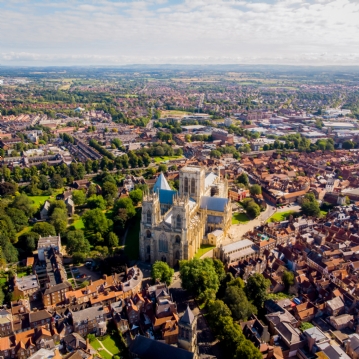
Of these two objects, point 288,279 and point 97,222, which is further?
Answer: point 97,222

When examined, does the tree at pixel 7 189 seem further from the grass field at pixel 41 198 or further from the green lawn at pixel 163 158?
the green lawn at pixel 163 158

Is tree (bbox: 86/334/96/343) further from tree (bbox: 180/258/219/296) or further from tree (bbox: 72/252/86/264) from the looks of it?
tree (bbox: 72/252/86/264)

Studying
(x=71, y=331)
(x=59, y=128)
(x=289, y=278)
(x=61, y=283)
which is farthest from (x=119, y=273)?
(x=59, y=128)

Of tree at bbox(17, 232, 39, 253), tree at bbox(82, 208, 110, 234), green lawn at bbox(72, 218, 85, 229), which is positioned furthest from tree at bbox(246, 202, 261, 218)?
tree at bbox(17, 232, 39, 253)

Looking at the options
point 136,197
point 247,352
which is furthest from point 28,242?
point 247,352

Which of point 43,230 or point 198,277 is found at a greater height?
point 198,277

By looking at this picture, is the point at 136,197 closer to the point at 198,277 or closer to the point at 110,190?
the point at 110,190

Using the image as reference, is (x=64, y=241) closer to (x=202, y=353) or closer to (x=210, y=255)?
(x=210, y=255)

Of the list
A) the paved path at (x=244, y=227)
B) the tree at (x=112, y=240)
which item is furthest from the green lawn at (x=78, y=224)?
the paved path at (x=244, y=227)
